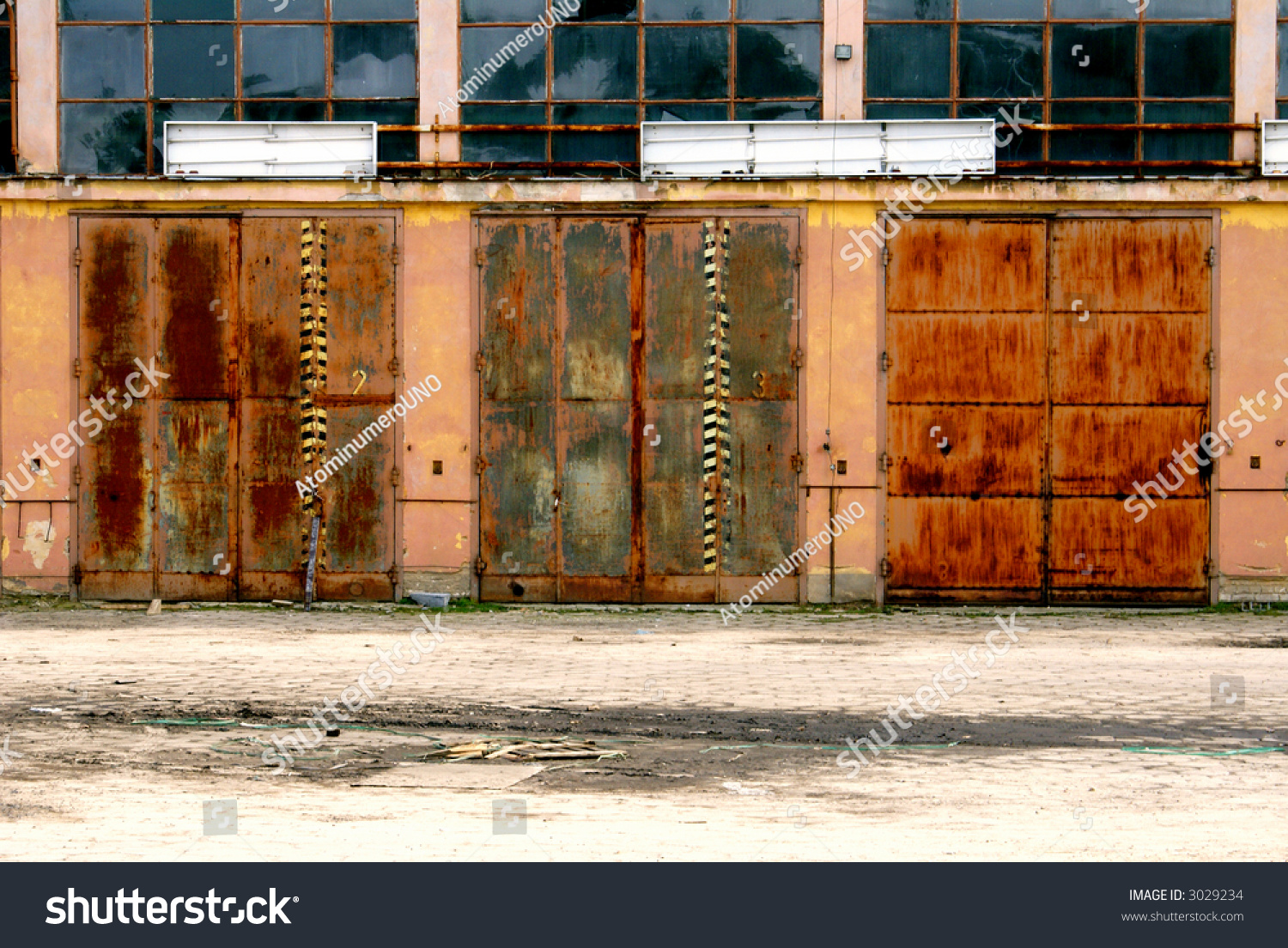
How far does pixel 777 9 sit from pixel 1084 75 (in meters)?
3.67

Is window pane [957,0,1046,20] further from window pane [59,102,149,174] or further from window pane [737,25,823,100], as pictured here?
window pane [59,102,149,174]

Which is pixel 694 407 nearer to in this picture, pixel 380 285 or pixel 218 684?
pixel 380 285

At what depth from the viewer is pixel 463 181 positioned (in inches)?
665

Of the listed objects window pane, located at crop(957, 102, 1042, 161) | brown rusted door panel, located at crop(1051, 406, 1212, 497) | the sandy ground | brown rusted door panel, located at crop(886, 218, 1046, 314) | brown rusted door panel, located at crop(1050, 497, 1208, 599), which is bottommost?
the sandy ground

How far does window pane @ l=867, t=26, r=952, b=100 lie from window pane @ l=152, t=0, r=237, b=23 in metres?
7.57

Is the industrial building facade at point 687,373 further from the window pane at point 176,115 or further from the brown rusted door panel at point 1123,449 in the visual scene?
the window pane at point 176,115

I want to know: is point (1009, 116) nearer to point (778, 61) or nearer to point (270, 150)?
point (778, 61)

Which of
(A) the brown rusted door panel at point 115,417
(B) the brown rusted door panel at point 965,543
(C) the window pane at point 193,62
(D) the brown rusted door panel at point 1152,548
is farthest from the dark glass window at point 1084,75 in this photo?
(A) the brown rusted door panel at point 115,417

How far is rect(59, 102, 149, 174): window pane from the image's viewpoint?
1720 cm

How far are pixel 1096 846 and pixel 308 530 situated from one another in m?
12.1

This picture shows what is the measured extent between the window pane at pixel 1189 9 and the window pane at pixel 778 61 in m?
3.92

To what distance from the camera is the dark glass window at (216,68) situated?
56.3 ft

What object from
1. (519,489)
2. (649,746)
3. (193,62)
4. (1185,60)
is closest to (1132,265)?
(1185,60)

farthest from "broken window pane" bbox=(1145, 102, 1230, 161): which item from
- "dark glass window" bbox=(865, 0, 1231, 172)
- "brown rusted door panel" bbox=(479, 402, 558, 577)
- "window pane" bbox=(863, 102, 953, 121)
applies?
"brown rusted door panel" bbox=(479, 402, 558, 577)
